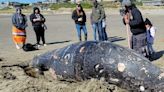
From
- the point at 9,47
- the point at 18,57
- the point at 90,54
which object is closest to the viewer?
the point at 90,54

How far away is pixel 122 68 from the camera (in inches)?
431

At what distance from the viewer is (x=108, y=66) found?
11117mm

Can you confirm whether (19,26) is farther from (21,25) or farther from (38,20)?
(38,20)

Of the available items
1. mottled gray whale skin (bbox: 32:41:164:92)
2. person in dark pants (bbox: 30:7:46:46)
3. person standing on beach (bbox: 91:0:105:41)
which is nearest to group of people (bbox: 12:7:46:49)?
person in dark pants (bbox: 30:7:46:46)

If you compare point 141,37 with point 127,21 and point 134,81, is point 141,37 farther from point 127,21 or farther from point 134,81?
point 134,81

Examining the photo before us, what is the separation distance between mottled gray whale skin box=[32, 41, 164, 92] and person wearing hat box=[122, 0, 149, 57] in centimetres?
263

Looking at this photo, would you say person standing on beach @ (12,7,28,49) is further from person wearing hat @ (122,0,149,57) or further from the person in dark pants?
person wearing hat @ (122,0,149,57)

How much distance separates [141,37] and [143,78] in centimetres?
407

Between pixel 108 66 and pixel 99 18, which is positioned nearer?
pixel 108 66

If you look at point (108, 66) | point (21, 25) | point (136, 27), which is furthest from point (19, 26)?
point (108, 66)

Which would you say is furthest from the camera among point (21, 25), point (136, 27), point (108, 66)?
point (21, 25)

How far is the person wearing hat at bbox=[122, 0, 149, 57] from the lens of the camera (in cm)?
1427

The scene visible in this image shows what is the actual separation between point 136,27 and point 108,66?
362cm

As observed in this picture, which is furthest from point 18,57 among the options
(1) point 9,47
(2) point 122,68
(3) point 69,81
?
(2) point 122,68
